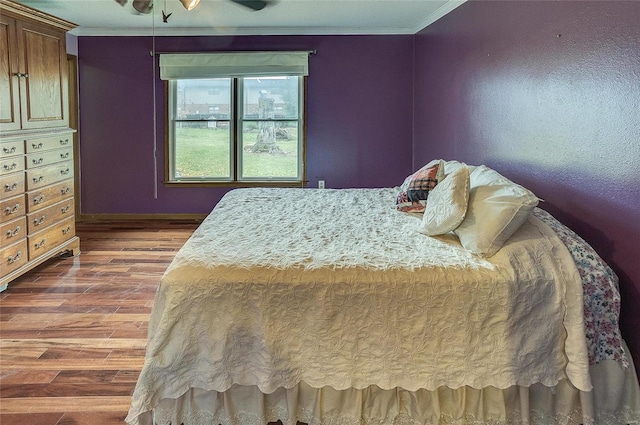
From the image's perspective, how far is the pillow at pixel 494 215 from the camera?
7.14 ft

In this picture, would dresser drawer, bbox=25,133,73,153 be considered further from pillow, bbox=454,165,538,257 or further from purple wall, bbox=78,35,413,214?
pillow, bbox=454,165,538,257

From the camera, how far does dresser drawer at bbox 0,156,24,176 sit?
3.46 metres

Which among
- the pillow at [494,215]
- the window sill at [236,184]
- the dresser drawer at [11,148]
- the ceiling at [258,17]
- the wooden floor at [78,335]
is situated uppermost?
the ceiling at [258,17]

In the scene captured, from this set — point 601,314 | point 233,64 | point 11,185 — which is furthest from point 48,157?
point 601,314

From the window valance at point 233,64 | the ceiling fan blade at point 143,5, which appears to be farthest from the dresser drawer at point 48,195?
the window valance at point 233,64

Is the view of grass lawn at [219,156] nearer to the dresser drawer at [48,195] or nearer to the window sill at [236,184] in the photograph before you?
the window sill at [236,184]

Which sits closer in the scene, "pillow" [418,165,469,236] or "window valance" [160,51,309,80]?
Result: "pillow" [418,165,469,236]

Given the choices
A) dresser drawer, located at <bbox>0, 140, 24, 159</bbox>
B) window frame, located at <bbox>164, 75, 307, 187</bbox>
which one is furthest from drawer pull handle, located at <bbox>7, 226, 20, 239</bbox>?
window frame, located at <bbox>164, 75, 307, 187</bbox>

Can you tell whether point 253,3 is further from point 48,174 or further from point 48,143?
point 48,174

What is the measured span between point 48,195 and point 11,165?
57 cm

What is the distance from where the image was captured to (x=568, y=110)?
98.3 inches

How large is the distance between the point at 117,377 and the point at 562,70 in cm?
253

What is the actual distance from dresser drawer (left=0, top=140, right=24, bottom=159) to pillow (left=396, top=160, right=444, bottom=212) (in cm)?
256

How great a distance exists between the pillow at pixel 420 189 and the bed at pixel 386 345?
123 cm
